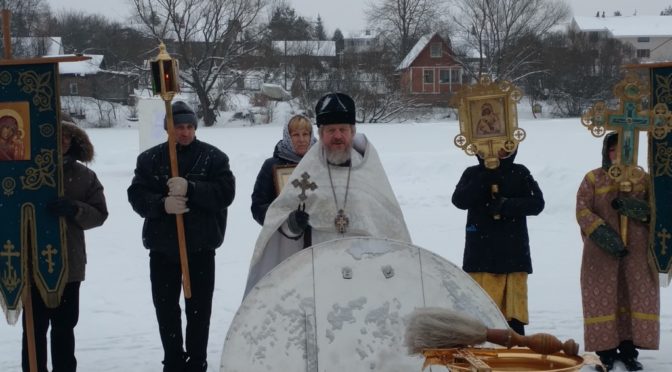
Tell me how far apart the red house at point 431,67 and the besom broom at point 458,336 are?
48.2 metres

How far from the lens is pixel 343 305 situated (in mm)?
3217

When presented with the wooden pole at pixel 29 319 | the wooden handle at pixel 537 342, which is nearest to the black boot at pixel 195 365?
the wooden pole at pixel 29 319

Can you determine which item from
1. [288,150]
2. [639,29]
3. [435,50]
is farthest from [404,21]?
[288,150]

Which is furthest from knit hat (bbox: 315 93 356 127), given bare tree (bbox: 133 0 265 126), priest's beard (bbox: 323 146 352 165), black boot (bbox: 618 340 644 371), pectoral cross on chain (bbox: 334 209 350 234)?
bare tree (bbox: 133 0 265 126)

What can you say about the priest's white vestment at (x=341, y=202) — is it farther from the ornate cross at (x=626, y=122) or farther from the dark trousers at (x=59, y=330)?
the ornate cross at (x=626, y=122)

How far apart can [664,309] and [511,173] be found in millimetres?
2519

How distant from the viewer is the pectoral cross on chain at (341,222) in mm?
4258

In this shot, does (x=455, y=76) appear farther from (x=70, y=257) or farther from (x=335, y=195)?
(x=335, y=195)

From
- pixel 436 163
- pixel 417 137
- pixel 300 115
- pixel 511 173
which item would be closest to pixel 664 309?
pixel 511 173

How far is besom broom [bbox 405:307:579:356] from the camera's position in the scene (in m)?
2.41

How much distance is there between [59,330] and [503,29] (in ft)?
166

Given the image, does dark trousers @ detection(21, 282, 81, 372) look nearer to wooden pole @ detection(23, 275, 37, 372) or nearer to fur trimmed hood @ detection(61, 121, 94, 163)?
wooden pole @ detection(23, 275, 37, 372)

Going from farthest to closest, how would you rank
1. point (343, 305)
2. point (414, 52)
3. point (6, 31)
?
point (414, 52) → point (6, 31) → point (343, 305)

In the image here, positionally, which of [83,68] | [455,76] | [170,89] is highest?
[83,68]
